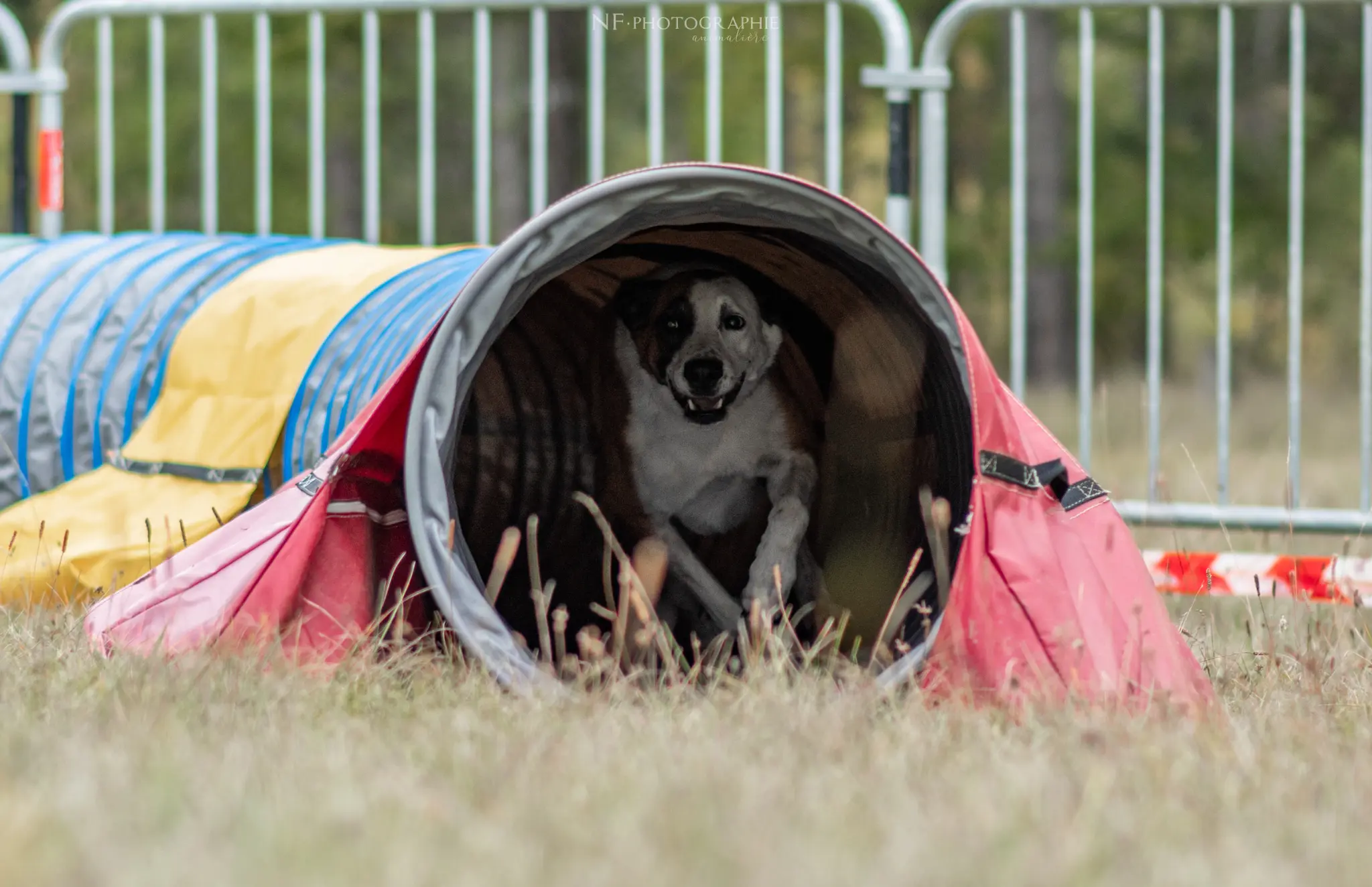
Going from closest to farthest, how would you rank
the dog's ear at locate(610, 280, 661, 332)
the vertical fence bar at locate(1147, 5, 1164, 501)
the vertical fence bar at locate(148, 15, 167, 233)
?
the dog's ear at locate(610, 280, 661, 332) → the vertical fence bar at locate(1147, 5, 1164, 501) → the vertical fence bar at locate(148, 15, 167, 233)

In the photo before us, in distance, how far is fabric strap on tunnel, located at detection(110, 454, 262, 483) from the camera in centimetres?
470

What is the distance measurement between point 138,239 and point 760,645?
3.51 meters

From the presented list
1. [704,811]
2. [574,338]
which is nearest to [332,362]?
[574,338]

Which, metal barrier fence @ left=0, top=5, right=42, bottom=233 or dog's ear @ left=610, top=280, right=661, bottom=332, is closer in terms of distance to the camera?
dog's ear @ left=610, top=280, right=661, bottom=332

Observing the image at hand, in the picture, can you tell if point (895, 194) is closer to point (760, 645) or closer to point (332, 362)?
point (332, 362)

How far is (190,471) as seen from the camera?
4.79 metres

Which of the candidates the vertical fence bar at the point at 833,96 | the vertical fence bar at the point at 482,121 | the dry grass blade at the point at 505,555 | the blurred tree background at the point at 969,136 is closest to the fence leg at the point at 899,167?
the vertical fence bar at the point at 833,96

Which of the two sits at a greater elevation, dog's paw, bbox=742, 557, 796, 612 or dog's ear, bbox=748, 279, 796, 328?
dog's ear, bbox=748, 279, 796, 328

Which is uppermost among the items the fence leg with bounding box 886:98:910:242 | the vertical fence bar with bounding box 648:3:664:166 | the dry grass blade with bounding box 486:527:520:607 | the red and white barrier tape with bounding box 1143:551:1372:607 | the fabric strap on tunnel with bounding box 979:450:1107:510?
the vertical fence bar with bounding box 648:3:664:166

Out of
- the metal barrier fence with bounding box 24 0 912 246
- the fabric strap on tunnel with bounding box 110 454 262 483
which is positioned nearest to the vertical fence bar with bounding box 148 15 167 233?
the metal barrier fence with bounding box 24 0 912 246

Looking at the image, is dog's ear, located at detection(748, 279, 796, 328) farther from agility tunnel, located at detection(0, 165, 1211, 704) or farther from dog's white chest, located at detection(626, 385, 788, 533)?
dog's white chest, located at detection(626, 385, 788, 533)

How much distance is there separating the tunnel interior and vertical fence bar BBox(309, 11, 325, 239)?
1405 mm

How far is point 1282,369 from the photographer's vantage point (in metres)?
21.0

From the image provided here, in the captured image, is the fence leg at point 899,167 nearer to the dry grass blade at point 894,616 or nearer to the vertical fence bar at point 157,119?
the dry grass blade at point 894,616
